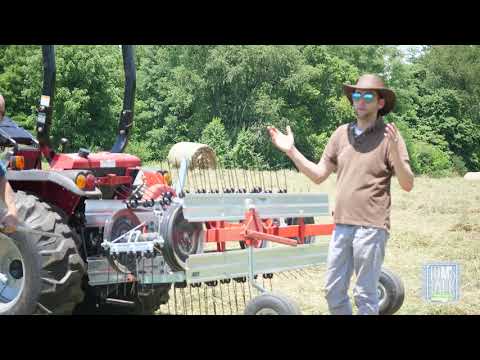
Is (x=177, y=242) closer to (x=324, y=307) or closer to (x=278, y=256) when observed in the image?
(x=278, y=256)

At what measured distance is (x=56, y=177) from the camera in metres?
5.28

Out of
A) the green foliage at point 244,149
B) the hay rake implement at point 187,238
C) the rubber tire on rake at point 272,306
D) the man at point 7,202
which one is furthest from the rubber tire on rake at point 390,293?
the green foliage at point 244,149

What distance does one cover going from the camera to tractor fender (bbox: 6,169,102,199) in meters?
5.22

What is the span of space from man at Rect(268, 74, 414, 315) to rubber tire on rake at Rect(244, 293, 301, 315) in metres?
0.27

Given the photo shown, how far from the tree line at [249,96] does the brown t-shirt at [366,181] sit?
19508 millimetres

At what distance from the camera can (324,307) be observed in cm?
678

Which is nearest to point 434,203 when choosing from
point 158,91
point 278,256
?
point 278,256

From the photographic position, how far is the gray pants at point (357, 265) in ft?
13.8

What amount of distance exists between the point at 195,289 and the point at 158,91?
2729cm

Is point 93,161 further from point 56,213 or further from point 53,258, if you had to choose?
point 53,258

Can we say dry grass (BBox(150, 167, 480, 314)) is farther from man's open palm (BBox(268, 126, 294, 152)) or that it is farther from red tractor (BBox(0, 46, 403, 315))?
man's open palm (BBox(268, 126, 294, 152))

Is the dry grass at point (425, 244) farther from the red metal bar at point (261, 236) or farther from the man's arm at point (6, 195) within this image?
the man's arm at point (6, 195)

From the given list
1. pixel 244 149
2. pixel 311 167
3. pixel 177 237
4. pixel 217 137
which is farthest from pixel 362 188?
pixel 217 137
